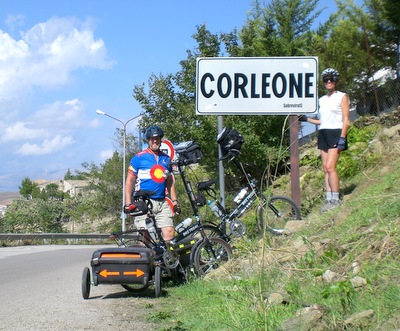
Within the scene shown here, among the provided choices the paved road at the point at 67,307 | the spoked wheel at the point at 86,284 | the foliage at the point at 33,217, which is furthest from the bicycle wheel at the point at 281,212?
the foliage at the point at 33,217

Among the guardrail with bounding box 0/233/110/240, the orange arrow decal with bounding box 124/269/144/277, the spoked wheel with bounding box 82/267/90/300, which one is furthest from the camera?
the guardrail with bounding box 0/233/110/240

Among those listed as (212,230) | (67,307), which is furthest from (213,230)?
(67,307)

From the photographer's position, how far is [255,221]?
8953 mm

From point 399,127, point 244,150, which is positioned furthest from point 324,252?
point 244,150

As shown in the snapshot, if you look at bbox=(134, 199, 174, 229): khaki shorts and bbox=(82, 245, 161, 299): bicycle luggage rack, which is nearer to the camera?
bbox=(82, 245, 161, 299): bicycle luggage rack

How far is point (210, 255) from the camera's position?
305 inches

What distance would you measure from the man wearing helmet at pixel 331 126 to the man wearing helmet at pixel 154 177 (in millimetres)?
1991

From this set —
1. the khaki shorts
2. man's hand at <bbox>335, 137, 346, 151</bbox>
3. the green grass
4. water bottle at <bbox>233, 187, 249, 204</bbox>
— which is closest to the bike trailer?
the green grass

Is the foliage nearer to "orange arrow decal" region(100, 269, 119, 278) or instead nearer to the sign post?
the sign post

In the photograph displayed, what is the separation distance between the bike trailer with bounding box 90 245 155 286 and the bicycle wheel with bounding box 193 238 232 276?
2.26 feet

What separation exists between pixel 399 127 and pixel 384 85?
24.5 ft

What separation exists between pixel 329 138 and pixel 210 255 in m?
2.49

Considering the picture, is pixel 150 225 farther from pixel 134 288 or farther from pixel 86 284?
pixel 86 284

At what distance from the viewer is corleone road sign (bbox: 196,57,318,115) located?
29.7 feet
